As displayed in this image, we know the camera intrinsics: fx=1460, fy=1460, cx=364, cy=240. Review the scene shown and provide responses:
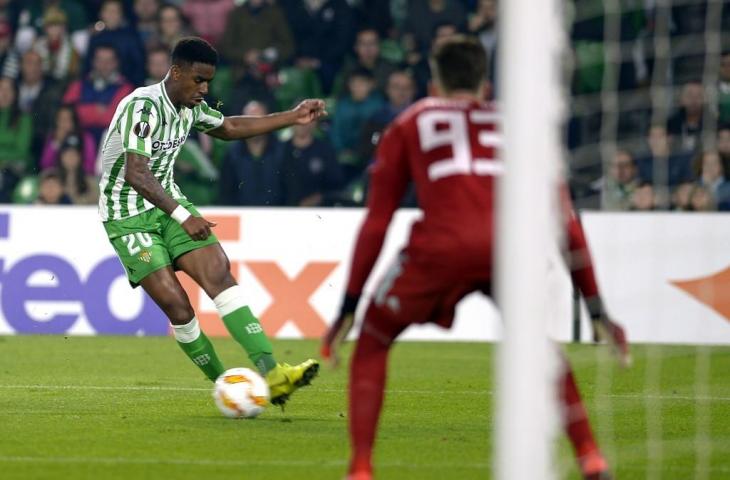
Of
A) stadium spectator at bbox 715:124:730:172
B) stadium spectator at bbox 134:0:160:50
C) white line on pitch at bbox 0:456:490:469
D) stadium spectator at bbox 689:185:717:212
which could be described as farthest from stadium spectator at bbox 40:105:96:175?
white line on pitch at bbox 0:456:490:469

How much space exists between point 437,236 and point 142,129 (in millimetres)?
3263

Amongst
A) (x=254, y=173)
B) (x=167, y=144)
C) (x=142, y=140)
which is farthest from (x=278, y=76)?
(x=142, y=140)

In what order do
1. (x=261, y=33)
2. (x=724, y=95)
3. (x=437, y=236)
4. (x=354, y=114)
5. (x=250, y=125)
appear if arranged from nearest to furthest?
(x=437, y=236) → (x=250, y=125) → (x=724, y=95) → (x=354, y=114) → (x=261, y=33)

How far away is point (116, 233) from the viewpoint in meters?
8.34

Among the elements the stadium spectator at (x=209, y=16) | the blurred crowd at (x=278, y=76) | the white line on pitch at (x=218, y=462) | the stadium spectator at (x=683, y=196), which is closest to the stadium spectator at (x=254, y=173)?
the blurred crowd at (x=278, y=76)

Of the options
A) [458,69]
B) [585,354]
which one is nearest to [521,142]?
[458,69]

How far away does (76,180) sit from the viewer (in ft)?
49.1

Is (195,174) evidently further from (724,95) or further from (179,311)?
(179,311)

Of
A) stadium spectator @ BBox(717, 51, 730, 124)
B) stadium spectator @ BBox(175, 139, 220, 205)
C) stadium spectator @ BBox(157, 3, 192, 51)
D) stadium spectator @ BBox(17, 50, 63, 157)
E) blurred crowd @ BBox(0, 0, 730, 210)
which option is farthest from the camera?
stadium spectator @ BBox(157, 3, 192, 51)

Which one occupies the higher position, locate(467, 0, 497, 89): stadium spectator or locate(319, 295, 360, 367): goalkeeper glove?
locate(319, 295, 360, 367): goalkeeper glove

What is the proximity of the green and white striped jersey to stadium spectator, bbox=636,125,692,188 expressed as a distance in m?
4.71

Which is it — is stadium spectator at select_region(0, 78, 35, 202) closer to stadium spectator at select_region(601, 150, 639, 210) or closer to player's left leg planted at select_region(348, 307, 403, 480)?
stadium spectator at select_region(601, 150, 639, 210)

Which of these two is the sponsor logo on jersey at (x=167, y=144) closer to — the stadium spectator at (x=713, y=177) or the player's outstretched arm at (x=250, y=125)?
the player's outstretched arm at (x=250, y=125)

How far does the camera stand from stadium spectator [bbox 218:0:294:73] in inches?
644
